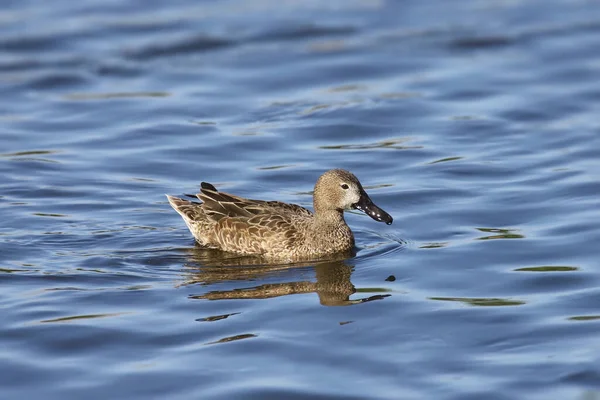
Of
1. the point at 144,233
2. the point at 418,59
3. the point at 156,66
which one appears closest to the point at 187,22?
the point at 156,66

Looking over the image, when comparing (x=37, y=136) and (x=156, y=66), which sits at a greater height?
(x=156, y=66)

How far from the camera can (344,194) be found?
12.8m

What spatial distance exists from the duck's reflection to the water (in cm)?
4

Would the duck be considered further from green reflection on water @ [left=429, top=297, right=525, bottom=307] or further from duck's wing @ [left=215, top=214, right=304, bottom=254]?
green reflection on water @ [left=429, top=297, right=525, bottom=307]

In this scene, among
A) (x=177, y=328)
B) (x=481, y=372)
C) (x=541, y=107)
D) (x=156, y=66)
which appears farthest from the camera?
(x=156, y=66)

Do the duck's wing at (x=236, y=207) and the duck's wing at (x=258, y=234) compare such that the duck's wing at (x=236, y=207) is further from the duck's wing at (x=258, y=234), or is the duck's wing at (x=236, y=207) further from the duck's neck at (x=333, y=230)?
the duck's neck at (x=333, y=230)

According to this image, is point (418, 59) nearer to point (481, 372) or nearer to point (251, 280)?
point (251, 280)

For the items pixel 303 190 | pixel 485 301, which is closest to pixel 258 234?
pixel 303 190

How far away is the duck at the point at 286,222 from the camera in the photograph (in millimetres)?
12773

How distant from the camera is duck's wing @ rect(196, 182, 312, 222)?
43.1ft

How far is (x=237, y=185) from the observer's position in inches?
A: 605

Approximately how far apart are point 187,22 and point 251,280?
12789 mm

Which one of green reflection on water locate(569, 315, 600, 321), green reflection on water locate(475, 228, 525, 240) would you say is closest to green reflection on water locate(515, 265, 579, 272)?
green reflection on water locate(475, 228, 525, 240)

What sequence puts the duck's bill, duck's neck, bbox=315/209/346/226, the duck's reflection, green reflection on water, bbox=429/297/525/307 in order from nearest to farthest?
green reflection on water, bbox=429/297/525/307 → the duck's reflection → the duck's bill → duck's neck, bbox=315/209/346/226
